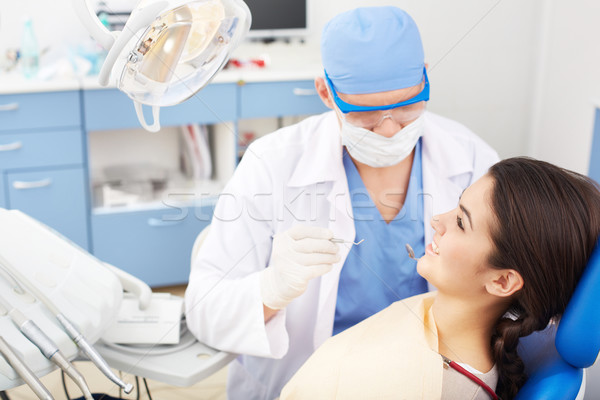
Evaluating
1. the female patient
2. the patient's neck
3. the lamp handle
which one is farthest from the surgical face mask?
the lamp handle

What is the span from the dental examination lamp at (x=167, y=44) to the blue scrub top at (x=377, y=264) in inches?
21.9

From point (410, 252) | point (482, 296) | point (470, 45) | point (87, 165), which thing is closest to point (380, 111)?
point (410, 252)

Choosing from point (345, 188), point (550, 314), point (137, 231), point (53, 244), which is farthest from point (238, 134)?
point (550, 314)

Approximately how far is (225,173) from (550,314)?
1931 millimetres

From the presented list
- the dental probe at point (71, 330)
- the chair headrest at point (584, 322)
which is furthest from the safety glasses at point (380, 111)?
the dental probe at point (71, 330)

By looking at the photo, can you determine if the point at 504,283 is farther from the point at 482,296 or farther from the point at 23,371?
the point at 23,371

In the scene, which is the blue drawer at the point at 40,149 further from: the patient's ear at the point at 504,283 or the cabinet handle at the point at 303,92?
the patient's ear at the point at 504,283

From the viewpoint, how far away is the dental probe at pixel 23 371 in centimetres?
90

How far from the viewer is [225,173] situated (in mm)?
2848

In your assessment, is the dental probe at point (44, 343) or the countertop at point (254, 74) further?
the countertop at point (254, 74)

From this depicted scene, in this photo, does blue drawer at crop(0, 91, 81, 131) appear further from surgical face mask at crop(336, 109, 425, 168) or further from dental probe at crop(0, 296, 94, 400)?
dental probe at crop(0, 296, 94, 400)

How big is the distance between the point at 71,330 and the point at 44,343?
5 cm

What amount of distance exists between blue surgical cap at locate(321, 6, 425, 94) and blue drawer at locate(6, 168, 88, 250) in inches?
60.5

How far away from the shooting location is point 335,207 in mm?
1456
